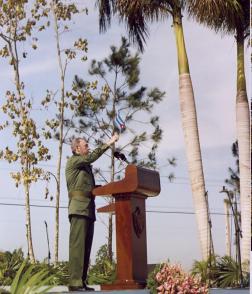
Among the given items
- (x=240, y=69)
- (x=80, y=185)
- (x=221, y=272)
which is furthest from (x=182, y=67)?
(x=80, y=185)

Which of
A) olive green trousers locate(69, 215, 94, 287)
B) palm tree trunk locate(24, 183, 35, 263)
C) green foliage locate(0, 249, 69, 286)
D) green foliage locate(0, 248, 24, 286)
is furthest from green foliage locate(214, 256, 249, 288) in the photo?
olive green trousers locate(69, 215, 94, 287)

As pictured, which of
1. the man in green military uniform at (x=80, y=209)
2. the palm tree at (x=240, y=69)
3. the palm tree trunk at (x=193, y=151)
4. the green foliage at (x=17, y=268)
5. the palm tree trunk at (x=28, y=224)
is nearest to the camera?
the man in green military uniform at (x=80, y=209)

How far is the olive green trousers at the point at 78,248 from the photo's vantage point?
638 centimetres

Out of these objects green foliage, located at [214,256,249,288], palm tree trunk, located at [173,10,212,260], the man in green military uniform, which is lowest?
green foliage, located at [214,256,249,288]

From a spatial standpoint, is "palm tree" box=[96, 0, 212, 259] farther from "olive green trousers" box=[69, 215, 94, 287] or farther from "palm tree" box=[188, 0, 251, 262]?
"olive green trousers" box=[69, 215, 94, 287]

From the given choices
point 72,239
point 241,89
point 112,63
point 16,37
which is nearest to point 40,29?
point 16,37

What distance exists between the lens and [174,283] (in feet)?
19.8

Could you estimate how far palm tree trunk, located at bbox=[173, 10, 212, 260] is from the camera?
12164 mm

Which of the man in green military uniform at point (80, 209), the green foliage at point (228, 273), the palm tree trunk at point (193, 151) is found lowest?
the green foliage at point (228, 273)

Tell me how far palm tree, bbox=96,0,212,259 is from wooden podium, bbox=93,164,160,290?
505 centimetres

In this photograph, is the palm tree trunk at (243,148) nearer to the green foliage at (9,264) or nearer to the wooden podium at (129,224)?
the green foliage at (9,264)

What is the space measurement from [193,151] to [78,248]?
20.6 ft

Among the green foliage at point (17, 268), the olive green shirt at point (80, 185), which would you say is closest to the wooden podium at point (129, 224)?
the olive green shirt at point (80, 185)

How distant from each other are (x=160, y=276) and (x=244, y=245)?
6266 mm
